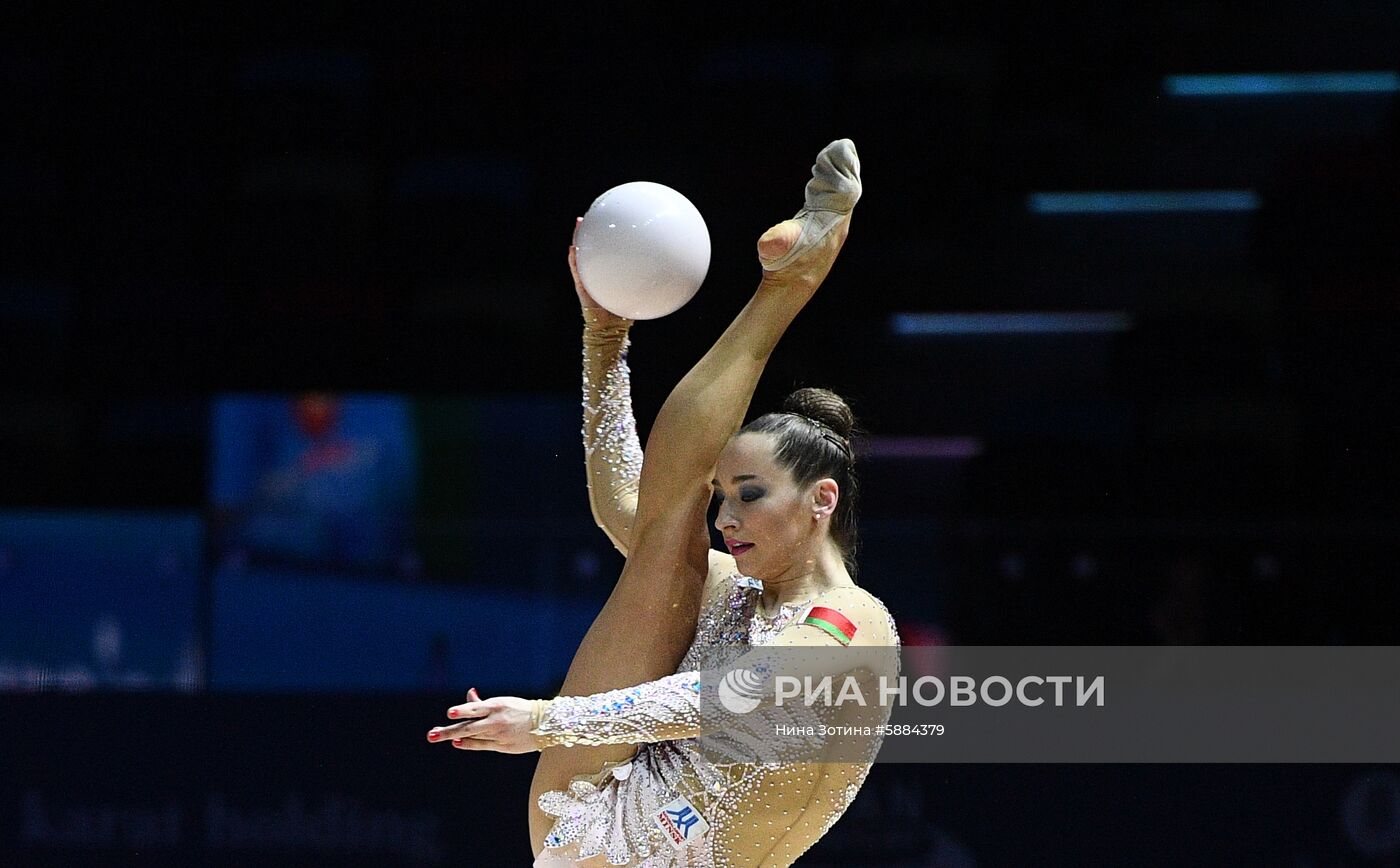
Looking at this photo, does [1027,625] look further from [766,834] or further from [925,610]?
[766,834]

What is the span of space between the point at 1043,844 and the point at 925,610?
0.55 metres

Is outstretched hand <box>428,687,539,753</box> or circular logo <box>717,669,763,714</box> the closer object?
outstretched hand <box>428,687,539,753</box>

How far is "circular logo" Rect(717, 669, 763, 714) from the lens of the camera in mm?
1725

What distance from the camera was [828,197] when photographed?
1.87 meters

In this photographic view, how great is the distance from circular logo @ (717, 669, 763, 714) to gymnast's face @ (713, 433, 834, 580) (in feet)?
0.55

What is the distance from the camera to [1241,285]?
3.57 meters

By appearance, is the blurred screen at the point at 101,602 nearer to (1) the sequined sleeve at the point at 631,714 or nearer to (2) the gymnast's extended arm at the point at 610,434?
(2) the gymnast's extended arm at the point at 610,434

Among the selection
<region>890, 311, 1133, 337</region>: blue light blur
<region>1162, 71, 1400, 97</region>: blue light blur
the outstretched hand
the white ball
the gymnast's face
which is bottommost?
the outstretched hand

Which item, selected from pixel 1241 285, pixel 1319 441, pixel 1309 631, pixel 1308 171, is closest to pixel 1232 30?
pixel 1308 171

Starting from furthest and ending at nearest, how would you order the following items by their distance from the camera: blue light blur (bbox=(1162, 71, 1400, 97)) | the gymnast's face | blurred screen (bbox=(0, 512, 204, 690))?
blue light blur (bbox=(1162, 71, 1400, 97)), blurred screen (bbox=(0, 512, 204, 690)), the gymnast's face

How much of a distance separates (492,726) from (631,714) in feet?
0.54

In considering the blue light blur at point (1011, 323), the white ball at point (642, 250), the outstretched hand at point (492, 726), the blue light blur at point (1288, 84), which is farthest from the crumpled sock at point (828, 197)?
the blue light blur at point (1288, 84)

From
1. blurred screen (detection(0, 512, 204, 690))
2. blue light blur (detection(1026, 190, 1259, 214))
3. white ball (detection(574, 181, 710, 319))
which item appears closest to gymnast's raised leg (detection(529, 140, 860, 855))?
white ball (detection(574, 181, 710, 319))

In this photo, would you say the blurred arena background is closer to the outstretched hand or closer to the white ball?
the white ball
